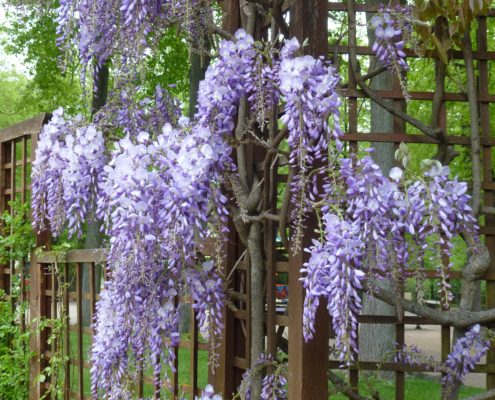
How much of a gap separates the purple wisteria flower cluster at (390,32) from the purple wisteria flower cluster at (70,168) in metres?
1.01

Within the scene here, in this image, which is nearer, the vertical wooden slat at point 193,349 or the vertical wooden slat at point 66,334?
the vertical wooden slat at point 193,349

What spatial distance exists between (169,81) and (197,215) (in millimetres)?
8857

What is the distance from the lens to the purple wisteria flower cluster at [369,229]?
196 cm

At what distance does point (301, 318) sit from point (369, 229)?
387 millimetres

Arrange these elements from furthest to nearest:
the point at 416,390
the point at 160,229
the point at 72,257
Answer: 1. the point at 416,390
2. the point at 72,257
3. the point at 160,229

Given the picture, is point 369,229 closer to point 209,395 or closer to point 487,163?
point 209,395

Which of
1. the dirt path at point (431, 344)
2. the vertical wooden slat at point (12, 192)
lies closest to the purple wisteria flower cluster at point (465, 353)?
the vertical wooden slat at point (12, 192)

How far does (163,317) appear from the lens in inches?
91.3

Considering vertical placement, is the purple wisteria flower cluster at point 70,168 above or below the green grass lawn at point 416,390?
above

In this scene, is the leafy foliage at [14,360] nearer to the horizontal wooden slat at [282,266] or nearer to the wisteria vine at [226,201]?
the wisteria vine at [226,201]

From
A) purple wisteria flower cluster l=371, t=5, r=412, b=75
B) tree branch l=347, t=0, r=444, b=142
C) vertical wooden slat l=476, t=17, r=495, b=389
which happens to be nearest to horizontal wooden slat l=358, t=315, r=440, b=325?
vertical wooden slat l=476, t=17, r=495, b=389

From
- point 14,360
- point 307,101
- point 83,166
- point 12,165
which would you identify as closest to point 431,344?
point 14,360

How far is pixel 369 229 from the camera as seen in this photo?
2.05m

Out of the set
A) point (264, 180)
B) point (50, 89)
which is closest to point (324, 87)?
point (264, 180)
